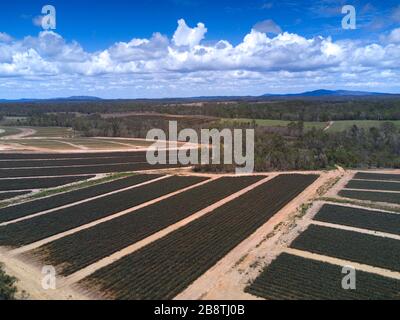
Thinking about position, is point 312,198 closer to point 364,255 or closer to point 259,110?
point 364,255

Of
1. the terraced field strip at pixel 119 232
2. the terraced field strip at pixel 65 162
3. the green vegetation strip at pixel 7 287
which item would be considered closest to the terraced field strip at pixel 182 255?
the terraced field strip at pixel 119 232

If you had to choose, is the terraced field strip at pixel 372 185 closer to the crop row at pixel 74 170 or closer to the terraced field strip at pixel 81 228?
the terraced field strip at pixel 81 228

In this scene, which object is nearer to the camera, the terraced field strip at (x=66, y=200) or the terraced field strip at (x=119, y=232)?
the terraced field strip at (x=119, y=232)

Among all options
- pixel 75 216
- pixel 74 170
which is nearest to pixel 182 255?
pixel 75 216

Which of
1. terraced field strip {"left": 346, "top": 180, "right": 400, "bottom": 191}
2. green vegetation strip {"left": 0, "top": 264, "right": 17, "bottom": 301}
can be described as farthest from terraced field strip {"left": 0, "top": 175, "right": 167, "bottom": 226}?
terraced field strip {"left": 346, "top": 180, "right": 400, "bottom": 191}

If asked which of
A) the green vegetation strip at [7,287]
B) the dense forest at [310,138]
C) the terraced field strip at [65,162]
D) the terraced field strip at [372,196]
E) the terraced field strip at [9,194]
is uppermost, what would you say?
the dense forest at [310,138]

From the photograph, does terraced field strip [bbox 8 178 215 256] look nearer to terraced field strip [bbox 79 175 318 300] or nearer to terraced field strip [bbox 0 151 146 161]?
terraced field strip [bbox 79 175 318 300]
